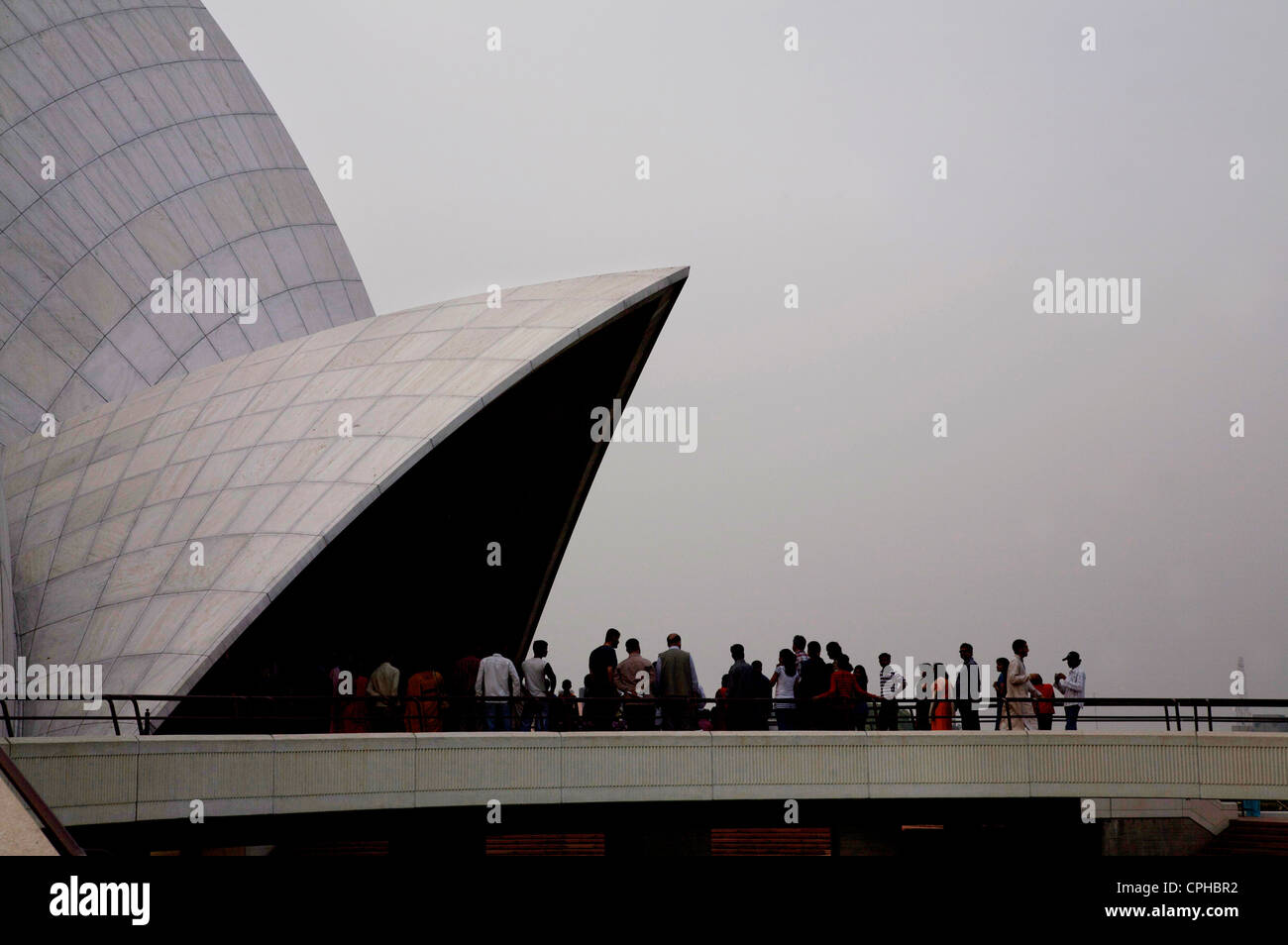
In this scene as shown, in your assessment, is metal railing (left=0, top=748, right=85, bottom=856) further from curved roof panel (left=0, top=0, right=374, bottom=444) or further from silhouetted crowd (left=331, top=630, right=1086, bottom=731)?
curved roof panel (left=0, top=0, right=374, bottom=444)

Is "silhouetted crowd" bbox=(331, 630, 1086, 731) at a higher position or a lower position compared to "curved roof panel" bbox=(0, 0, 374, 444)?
lower

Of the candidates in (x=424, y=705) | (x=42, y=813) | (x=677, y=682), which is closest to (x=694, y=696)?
(x=677, y=682)

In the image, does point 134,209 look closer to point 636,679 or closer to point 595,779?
point 636,679

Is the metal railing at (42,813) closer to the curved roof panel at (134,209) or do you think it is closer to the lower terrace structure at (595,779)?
the lower terrace structure at (595,779)

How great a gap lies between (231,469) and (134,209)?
1070 cm

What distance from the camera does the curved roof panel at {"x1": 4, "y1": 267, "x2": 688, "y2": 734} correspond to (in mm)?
15992

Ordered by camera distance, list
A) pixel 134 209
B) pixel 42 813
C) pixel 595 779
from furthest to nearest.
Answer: pixel 134 209
pixel 595 779
pixel 42 813

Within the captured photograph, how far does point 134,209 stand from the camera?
87.0ft

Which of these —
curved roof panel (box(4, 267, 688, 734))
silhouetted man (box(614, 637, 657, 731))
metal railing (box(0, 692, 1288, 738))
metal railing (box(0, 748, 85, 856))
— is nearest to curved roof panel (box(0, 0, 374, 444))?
curved roof panel (box(4, 267, 688, 734))

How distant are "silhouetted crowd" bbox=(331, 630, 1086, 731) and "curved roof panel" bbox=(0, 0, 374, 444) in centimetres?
1018

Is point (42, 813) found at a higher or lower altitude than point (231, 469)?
lower

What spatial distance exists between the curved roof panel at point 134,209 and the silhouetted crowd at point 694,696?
33.4 feet
